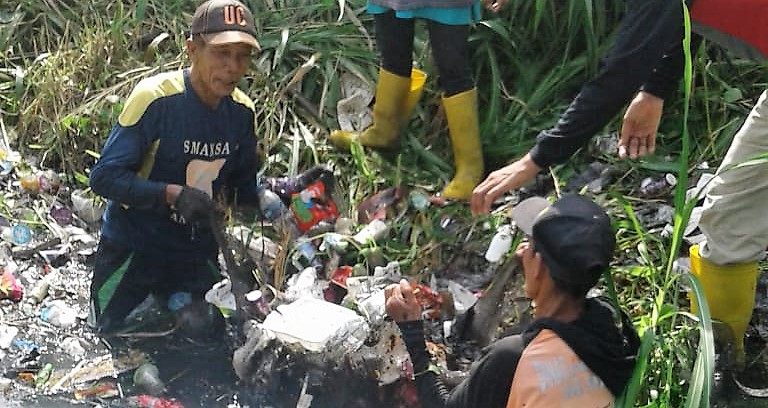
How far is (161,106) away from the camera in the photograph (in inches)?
122

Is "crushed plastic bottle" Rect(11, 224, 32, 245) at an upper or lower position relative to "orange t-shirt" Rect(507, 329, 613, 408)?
lower

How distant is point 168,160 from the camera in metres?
3.19

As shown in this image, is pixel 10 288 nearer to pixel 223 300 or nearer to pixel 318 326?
pixel 223 300

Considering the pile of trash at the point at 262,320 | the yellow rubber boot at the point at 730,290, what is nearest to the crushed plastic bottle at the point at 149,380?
the pile of trash at the point at 262,320

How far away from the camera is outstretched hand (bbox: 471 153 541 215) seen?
2621mm

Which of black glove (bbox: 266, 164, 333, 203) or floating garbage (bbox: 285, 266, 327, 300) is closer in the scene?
floating garbage (bbox: 285, 266, 327, 300)

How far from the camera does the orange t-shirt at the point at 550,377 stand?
205 cm

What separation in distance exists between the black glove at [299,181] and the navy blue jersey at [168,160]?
53 cm

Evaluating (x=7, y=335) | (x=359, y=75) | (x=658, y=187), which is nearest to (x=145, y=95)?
(x=7, y=335)

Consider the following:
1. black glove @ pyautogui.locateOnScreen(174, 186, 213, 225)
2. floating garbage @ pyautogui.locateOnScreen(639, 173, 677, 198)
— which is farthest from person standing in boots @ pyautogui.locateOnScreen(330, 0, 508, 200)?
black glove @ pyautogui.locateOnScreen(174, 186, 213, 225)

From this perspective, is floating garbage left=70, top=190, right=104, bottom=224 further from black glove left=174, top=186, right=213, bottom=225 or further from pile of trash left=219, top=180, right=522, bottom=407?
black glove left=174, top=186, right=213, bottom=225

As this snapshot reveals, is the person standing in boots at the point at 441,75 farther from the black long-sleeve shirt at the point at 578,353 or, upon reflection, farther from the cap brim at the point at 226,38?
the black long-sleeve shirt at the point at 578,353

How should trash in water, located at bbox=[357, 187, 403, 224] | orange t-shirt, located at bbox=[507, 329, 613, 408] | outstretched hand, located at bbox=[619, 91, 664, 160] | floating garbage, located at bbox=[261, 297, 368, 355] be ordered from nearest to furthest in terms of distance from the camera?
orange t-shirt, located at bbox=[507, 329, 613, 408], outstretched hand, located at bbox=[619, 91, 664, 160], floating garbage, located at bbox=[261, 297, 368, 355], trash in water, located at bbox=[357, 187, 403, 224]

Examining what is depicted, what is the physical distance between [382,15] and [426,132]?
25.0 inches
